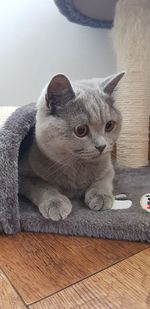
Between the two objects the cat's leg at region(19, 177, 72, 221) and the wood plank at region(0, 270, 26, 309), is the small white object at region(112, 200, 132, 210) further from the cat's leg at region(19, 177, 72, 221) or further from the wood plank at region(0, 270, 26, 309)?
the wood plank at region(0, 270, 26, 309)

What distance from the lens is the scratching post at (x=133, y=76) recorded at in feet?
3.73

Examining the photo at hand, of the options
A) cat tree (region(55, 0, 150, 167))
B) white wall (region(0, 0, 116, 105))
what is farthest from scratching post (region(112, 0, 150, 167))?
white wall (region(0, 0, 116, 105))

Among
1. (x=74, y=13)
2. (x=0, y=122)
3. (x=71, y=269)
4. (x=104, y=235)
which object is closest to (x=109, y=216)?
(x=104, y=235)

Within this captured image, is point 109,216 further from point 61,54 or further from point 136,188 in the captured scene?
point 61,54

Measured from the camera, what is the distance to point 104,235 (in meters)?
0.79

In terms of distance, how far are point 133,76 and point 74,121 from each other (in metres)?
0.53

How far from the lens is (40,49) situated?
62.6 inches

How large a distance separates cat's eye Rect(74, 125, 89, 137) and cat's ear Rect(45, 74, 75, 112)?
8cm

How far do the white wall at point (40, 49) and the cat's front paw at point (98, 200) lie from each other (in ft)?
A: 3.09

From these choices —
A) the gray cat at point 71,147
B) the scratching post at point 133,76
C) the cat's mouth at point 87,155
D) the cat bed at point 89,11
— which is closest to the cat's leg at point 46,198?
the gray cat at point 71,147

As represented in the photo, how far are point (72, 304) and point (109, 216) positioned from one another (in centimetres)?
28

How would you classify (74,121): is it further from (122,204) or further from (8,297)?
(8,297)

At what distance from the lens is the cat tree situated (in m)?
1.14

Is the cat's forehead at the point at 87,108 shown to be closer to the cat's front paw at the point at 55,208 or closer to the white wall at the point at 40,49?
the cat's front paw at the point at 55,208
